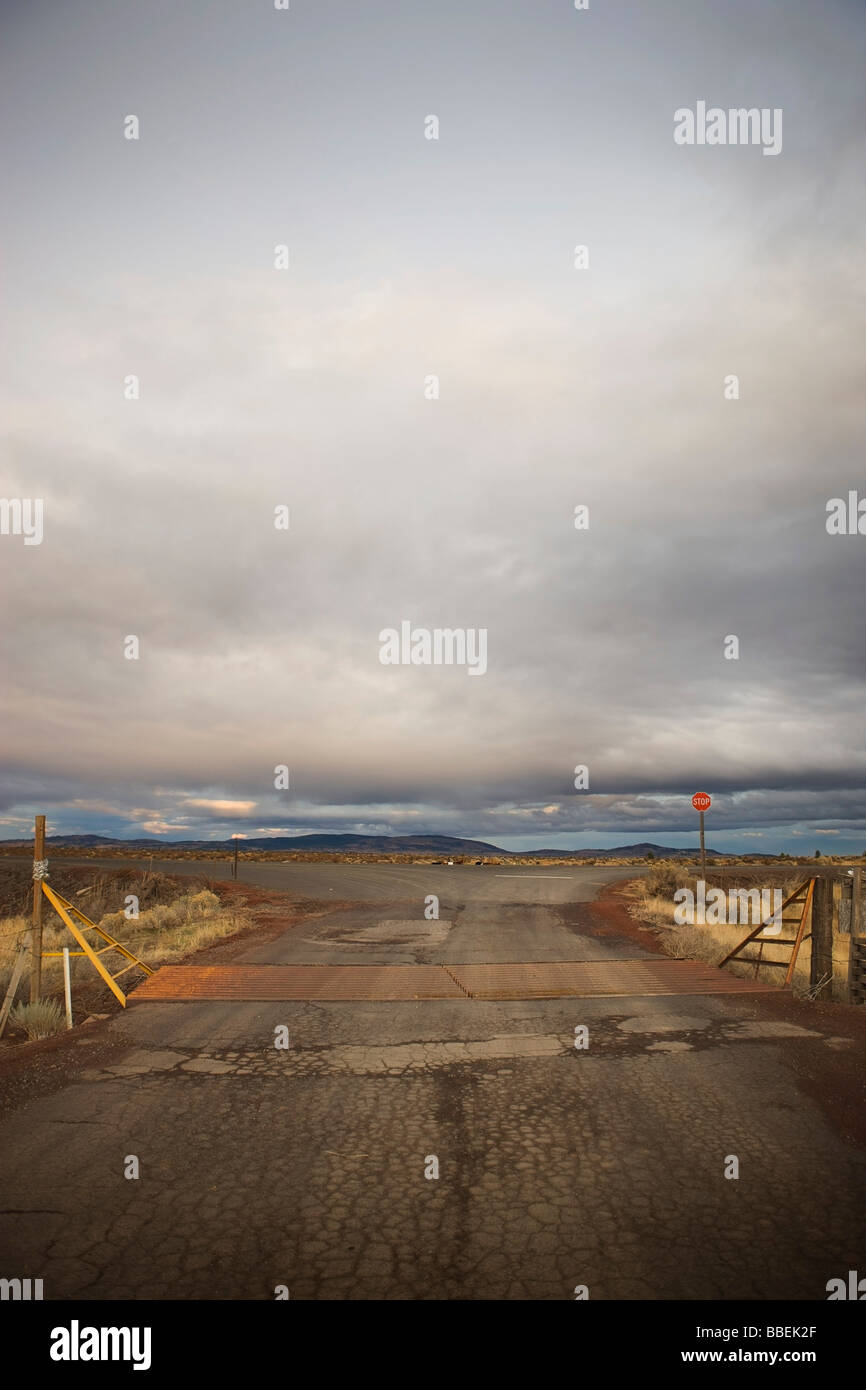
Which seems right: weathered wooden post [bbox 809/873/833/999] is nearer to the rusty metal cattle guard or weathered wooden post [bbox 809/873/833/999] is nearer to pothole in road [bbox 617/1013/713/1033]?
the rusty metal cattle guard

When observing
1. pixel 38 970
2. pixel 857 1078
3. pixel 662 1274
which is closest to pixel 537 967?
pixel 857 1078

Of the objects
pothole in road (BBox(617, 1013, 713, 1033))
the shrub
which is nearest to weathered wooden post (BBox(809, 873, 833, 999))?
pothole in road (BBox(617, 1013, 713, 1033))

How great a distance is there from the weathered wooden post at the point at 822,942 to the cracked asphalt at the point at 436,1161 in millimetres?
1658

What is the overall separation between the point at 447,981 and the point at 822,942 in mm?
5876

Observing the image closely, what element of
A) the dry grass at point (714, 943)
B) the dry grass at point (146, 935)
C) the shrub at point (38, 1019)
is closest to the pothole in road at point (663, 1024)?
the dry grass at point (714, 943)

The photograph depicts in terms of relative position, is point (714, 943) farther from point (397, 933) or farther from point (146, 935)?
point (146, 935)

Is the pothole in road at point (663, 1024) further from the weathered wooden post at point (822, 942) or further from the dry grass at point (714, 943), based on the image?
the weathered wooden post at point (822, 942)

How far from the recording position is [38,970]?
9812mm

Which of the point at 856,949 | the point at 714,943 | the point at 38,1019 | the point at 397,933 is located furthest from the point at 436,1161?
the point at 397,933

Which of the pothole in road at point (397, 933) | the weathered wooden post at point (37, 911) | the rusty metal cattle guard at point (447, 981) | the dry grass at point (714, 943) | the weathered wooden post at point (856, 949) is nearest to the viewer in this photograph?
the weathered wooden post at point (37, 911)

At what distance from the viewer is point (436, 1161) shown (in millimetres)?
5656

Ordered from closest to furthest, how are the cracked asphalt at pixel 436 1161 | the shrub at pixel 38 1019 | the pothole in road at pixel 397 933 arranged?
the cracked asphalt at pixel 436 1161, the shrub at pixel 38 1019, the pothole in road at pixel 397 933

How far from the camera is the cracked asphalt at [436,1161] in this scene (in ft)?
14.1
